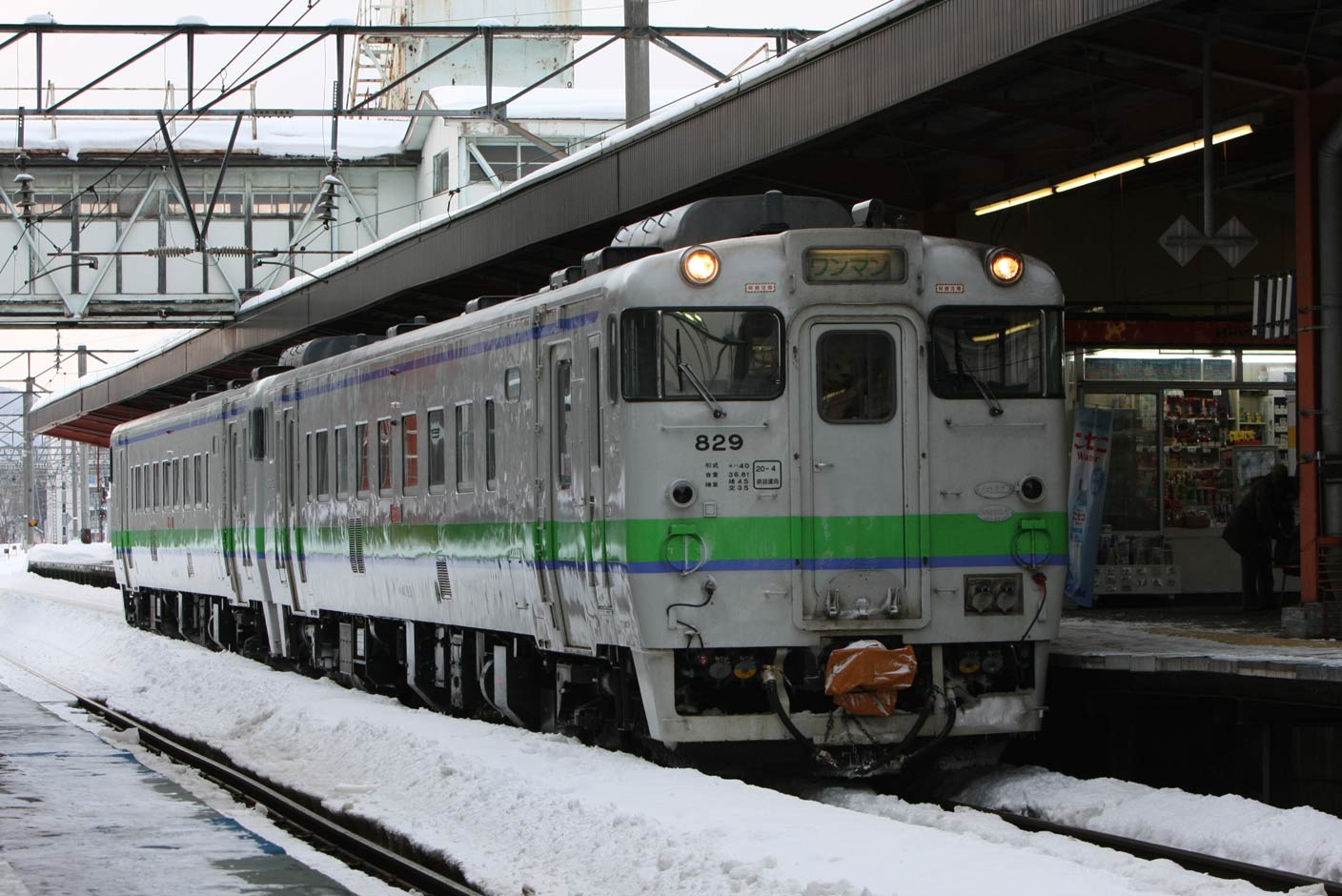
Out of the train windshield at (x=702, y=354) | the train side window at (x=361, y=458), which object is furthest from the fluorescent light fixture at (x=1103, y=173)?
the train side window at (x=361, y=458)

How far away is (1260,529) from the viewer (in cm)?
1723

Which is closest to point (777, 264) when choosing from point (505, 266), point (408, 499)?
point (408, 499)

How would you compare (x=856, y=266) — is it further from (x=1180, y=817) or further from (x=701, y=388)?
(x=1180, y=817)

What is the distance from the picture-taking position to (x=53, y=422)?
182ft

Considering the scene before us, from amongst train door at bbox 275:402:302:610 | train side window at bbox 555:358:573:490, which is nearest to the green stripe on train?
train side window at bbox 555:358:573:490

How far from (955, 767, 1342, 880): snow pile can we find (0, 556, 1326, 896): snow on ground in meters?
0.08

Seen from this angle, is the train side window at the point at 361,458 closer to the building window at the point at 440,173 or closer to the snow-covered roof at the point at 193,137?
the snow-covered roof at the point at 193,137

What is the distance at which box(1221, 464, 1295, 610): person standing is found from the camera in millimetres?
17141

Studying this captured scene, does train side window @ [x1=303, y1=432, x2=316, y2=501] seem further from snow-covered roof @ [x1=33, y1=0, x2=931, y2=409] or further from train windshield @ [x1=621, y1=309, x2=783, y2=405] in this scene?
train windshield @ [x1=621, y1=309, x2=783, y2=405]

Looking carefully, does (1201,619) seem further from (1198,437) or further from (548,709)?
(548,709)

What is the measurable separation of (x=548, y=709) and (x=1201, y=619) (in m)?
5.83

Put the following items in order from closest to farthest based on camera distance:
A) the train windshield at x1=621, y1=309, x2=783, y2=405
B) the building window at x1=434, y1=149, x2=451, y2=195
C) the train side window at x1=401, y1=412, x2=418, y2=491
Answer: the train windshield at x1=621, y1=309, x2=783, y2=405
the train side window at x1=401, y1=412, x2=418, y2=491
the building window at x1=434, y1=149, x2=451, y2=195

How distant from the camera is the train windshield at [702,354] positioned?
36.1 ft

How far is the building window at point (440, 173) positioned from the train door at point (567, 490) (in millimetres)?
38152
